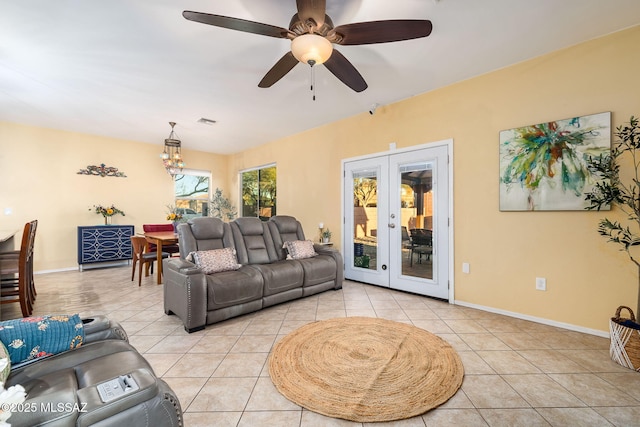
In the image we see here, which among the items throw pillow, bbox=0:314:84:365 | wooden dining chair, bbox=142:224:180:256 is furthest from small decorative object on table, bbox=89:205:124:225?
throw pillow, bbox=0:314:84:365

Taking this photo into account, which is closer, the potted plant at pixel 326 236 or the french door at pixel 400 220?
the french door at pixel 400 220

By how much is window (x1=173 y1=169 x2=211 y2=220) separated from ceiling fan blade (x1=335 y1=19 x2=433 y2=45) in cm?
615

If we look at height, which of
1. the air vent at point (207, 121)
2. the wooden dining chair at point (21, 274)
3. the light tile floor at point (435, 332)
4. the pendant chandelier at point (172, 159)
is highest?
the air vent at point (207, 121)

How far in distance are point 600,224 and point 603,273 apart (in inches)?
17.9

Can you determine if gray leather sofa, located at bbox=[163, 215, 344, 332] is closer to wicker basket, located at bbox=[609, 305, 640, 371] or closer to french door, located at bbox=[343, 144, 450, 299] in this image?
french door, located at bbox=[343, 144, 450, 299]

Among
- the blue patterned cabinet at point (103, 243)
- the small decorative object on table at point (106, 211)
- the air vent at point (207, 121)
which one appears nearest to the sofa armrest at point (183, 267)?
the air vent at point (207, 121)

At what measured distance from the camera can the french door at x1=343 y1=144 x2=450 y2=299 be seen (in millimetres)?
3607

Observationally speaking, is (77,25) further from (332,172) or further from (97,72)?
(332,172)

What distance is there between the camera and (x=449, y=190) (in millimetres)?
3504

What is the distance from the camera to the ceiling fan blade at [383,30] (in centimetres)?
179

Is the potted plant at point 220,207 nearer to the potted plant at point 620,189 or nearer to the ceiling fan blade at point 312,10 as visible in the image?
the ceiling fan blade at point 312,10

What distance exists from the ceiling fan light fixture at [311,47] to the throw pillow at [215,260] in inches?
90.9

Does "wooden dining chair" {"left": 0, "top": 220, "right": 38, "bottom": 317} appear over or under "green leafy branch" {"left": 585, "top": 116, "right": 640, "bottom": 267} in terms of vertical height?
under

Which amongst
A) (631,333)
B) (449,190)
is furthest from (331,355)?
(449,190)
